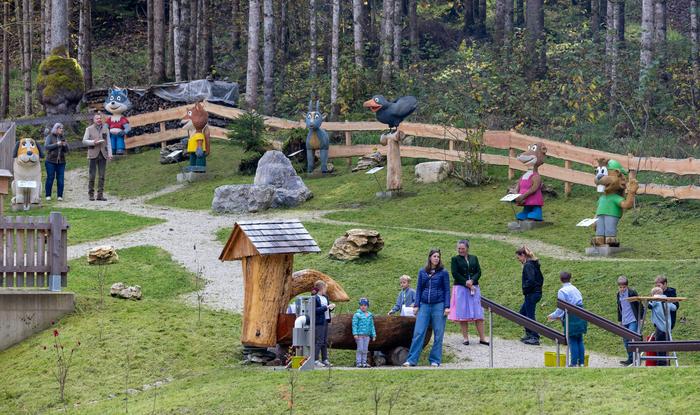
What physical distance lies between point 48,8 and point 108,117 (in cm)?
900

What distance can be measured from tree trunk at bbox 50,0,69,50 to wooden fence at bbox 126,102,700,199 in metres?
3.42

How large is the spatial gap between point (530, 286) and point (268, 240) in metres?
4.25

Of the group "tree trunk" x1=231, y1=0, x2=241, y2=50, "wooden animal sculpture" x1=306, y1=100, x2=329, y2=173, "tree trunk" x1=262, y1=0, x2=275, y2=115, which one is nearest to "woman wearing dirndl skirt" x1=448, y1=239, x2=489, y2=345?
"wooden animal sculpture" x1=306, y1=100, x2=329, y2=173

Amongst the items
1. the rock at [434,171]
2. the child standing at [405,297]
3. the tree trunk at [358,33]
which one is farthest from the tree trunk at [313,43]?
the child standing at [405,297]

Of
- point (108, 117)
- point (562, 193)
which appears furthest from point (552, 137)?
point (108, 117)

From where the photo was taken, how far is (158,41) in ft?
150

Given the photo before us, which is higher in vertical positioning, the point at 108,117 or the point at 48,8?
the point at 48,8

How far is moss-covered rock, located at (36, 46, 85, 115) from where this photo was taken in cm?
4038

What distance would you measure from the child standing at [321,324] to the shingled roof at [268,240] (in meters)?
0.65

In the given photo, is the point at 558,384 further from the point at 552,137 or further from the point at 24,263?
the point at 552,137

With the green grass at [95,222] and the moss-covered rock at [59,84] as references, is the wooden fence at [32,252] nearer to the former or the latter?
the green grass at [95,222]

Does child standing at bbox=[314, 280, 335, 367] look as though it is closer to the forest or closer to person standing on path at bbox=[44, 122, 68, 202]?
the forest

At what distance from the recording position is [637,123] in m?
35.0

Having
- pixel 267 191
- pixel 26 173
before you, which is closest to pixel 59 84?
pixel 26 173
